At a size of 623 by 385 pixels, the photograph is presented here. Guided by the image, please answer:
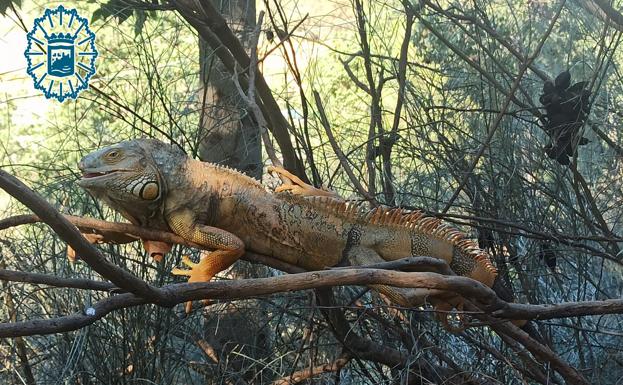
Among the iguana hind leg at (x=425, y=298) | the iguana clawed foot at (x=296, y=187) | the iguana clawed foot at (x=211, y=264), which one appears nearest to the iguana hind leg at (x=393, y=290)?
the iguana hind leg at (x=425, y=298)

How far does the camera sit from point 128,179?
215cm

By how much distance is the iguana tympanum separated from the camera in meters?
2.17

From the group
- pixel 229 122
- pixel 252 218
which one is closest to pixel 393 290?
pixel 252 218

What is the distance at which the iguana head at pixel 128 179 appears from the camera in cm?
214

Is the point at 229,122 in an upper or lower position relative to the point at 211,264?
upper

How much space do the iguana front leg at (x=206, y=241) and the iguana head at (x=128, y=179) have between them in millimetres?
71

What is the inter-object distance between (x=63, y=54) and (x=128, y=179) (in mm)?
1672

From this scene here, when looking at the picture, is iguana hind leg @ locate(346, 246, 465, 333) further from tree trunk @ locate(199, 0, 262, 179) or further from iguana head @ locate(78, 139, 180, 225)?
tree trunk @ locate(199, 0, 262, 179)

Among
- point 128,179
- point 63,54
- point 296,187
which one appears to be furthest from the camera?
point 63,54

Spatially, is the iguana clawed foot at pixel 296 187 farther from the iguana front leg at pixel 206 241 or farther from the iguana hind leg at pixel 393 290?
the iguana front leg at pixel 206 241

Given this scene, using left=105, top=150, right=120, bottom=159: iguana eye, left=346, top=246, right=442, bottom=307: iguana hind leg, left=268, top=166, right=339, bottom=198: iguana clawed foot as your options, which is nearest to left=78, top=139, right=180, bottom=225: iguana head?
left=105, top=150, right=120, bottom=159: iguana eye

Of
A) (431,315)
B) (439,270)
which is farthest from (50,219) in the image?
(431,315)

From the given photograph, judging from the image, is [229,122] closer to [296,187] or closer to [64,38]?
[64,38]

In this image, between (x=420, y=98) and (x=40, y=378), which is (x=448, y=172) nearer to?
(x=420, y=98)
